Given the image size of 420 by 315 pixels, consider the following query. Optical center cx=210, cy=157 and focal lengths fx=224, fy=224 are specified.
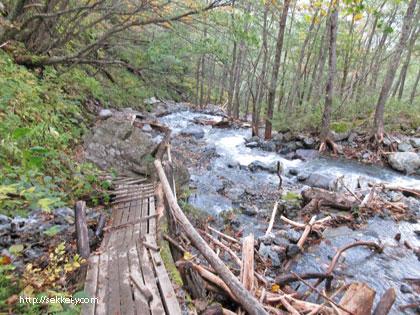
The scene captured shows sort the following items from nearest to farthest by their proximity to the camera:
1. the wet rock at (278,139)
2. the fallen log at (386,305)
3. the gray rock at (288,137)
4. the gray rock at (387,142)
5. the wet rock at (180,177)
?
the fallen log at (386,305)
the wet rock at (180,177)
the gray rock at (387,142)
the wet rock at (278,139)
the gray rock at (288,137)

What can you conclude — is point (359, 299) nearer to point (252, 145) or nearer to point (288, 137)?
point (252, 145)

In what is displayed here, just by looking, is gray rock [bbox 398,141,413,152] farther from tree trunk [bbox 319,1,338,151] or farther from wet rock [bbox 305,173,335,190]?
wet rock [bbox 305,173,335,190]

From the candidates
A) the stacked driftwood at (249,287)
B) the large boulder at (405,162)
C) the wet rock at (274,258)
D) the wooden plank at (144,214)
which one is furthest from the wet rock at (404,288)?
the large boulder at (405,162)

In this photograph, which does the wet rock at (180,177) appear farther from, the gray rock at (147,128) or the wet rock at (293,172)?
the gray rock at (147,128)

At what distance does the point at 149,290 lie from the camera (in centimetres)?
273

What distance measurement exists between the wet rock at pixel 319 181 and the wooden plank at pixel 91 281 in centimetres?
771

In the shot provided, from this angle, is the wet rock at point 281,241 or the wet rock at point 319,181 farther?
the wet rock at point 319,181

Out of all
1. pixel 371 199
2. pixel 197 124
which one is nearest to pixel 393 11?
pixel 197 124

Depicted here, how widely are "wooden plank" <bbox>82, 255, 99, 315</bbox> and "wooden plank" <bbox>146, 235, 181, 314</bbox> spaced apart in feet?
2.48

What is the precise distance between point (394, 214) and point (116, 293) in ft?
23.8

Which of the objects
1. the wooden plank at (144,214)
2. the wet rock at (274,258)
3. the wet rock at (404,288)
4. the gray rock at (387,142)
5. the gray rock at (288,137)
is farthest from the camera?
the gray rock at (288,137)

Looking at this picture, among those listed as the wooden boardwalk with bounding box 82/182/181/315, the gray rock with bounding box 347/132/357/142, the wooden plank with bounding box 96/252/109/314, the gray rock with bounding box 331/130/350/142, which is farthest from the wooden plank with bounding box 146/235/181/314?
the gray rock with bounding box 347/132/357/142

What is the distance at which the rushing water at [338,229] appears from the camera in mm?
4355

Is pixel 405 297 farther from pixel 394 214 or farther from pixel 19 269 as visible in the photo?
pixel 19 269
